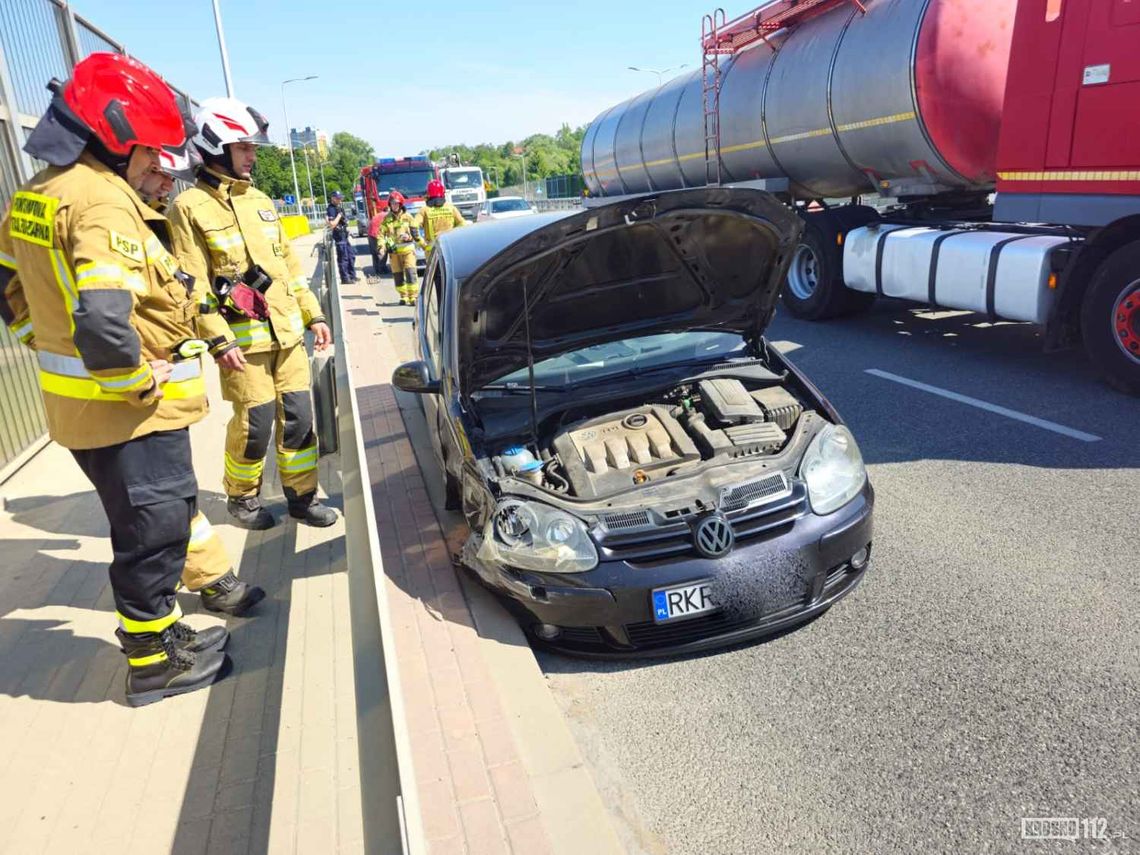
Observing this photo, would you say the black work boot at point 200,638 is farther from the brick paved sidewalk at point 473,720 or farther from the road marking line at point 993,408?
the road marking line at point 993,408

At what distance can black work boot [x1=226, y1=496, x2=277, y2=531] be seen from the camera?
15.1 ft

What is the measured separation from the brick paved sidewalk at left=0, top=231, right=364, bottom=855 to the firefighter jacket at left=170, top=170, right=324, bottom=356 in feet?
3.95

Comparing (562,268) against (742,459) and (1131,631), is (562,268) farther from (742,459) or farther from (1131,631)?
(1131,631)

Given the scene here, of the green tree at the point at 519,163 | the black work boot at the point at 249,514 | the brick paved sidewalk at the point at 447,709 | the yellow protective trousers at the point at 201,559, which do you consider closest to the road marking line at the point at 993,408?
the brick paved sidewalk at the point at 447,709

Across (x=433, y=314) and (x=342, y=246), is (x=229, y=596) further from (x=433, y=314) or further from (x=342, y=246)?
(x=342, y=246)

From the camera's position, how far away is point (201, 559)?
349cm

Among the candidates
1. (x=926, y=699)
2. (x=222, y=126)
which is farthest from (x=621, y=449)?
(x=222, y=126)

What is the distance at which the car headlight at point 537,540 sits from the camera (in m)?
3.05

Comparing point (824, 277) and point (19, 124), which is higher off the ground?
point (19, 124)

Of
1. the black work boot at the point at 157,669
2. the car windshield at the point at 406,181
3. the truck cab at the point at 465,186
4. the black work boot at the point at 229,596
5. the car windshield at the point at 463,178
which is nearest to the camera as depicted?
the black work boot at the point at 157,669

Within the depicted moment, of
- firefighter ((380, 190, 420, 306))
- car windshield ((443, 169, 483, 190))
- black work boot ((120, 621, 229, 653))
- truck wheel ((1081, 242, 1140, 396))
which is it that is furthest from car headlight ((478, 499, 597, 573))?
car windshield ((443, 169, 483, 190))

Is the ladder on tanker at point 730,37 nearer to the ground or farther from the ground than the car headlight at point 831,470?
farther from the ground

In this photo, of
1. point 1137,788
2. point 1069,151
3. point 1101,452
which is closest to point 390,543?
point 1137,788

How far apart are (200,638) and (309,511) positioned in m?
1.28
